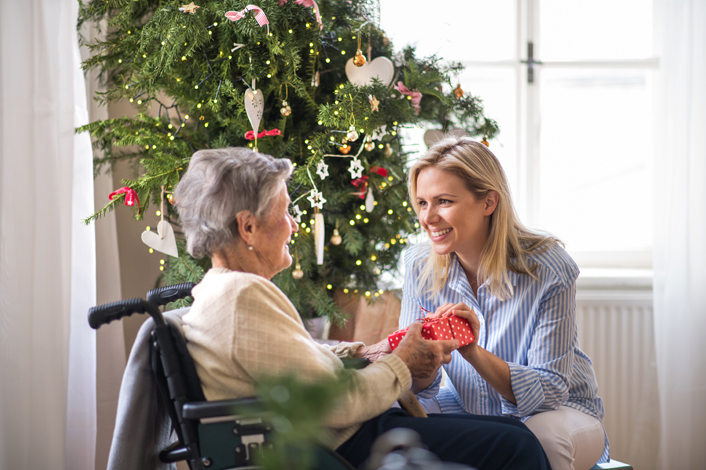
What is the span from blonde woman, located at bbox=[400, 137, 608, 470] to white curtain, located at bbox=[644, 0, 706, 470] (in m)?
1.05

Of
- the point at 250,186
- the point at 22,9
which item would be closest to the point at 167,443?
the point at 250,186

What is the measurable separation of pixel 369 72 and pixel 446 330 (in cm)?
92

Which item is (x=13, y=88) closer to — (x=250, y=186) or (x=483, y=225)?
(x=250, y=186)

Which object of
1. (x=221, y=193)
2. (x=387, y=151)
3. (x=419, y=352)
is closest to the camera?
(x=221, y=193)

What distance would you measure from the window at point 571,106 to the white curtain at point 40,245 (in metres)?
1.71

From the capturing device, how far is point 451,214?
1571 mm

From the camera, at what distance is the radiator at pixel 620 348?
255 cm

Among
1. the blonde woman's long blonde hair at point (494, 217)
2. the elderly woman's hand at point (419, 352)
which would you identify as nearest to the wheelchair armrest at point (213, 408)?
the elderly woman's hand at point (419, 352)

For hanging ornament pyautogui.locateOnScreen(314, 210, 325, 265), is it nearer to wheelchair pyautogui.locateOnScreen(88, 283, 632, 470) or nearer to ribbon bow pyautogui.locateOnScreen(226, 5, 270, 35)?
ribbon bow pyautogui.locateOnScreen(226, 5, 270, 35)

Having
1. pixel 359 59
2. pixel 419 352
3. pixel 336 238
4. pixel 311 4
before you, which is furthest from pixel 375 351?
pixel 311 4

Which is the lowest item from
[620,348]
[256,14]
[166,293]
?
[620,348]

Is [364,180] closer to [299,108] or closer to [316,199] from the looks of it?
[316,199]

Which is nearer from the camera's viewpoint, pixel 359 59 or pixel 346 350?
pixel 346 350

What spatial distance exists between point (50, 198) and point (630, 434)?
2654 mm
